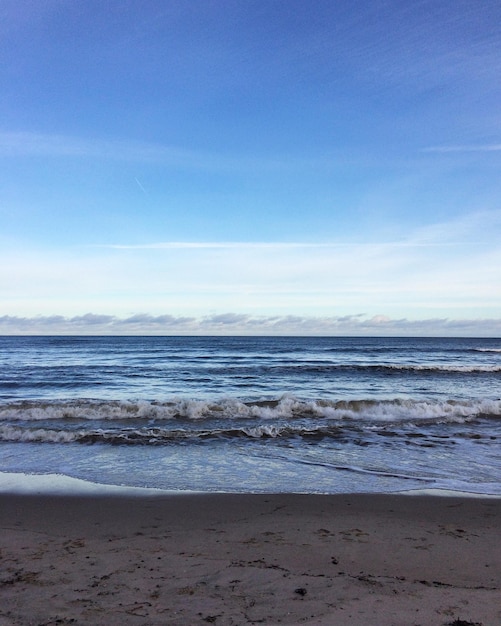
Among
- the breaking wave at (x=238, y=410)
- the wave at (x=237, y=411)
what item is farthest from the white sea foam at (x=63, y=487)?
the breaking wave at (x=238, y=410)

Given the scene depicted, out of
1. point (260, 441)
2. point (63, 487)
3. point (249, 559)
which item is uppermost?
point (249, 559)

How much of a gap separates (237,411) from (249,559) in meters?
9.80

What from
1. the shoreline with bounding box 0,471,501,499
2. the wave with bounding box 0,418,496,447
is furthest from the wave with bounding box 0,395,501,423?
the shoreline with bounding box 0,471,501,499

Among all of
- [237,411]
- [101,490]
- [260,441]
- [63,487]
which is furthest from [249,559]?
[237,411]

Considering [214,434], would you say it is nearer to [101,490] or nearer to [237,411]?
[237,411]

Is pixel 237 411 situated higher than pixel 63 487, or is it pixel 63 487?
pixel 63 487

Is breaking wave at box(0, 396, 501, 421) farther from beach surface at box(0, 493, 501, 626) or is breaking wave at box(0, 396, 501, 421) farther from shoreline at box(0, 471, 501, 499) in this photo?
beach surface at box(0, 493, 501, 626)

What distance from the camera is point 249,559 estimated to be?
4.54 meters

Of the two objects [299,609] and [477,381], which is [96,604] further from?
[477,381]

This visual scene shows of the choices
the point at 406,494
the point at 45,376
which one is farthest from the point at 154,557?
the point at 45,376

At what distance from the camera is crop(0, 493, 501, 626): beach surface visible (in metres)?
3.45

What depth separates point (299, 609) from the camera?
348 cm

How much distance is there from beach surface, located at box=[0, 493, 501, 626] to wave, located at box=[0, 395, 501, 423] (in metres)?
7.03

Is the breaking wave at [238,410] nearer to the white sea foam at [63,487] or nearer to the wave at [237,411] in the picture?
the wave at [237,411]
